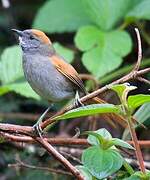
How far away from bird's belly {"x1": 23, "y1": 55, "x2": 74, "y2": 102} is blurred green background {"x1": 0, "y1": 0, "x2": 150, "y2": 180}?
13.4 inches

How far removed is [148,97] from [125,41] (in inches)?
78.2

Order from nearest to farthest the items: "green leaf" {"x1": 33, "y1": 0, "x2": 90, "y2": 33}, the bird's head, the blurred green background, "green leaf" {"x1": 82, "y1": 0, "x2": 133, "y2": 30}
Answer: the bird's head, the blurred green background, "green leaf" {"x1": 82, "y1": 0, "x2": 133, "y2": 30}, "green leaf" {"x1": 33, "y1": 0, "x2": 90, "y2": 33}

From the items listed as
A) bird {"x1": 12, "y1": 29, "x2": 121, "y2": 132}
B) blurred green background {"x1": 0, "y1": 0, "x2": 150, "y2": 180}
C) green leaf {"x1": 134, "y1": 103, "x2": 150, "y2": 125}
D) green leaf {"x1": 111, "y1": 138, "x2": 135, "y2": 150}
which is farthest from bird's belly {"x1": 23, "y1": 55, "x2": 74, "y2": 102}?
green leaf {"x1": 111, "y1": 138, "x2": 135, "y2": 150}

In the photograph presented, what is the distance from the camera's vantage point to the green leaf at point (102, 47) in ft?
10.8

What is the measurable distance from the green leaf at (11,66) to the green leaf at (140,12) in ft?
2.52

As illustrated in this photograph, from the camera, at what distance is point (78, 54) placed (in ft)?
14.3

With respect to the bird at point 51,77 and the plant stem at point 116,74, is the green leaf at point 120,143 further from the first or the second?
the plant stem at point 116,74

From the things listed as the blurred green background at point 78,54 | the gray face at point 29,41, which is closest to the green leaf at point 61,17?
the blurred green background at point 78,54

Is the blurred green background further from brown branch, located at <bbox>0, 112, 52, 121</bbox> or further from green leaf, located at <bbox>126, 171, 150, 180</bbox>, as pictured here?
green leaf, located at <bbox>126, 171, 150, 180</bbox>

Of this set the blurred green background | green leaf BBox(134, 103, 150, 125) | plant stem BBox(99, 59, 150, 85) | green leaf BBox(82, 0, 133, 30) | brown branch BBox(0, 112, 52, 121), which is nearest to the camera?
green leaf BBox(134, 103, 150, 125)

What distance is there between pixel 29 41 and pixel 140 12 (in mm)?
942

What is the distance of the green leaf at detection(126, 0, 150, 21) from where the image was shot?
3.43 meters

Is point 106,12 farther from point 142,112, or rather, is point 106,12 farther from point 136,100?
point 136,100

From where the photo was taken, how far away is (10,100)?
3941 millimetres
